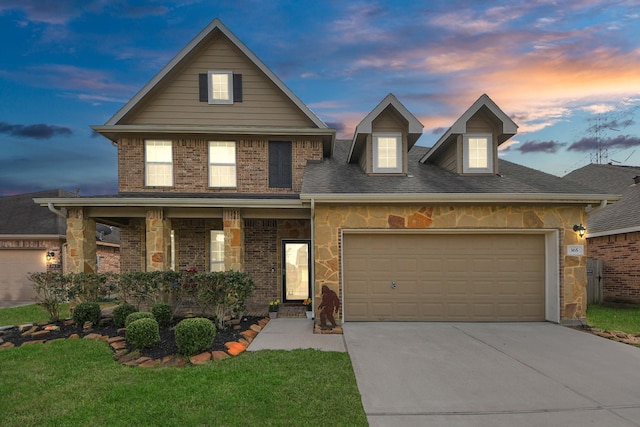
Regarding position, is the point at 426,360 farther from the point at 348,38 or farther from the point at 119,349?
the point at 348,38

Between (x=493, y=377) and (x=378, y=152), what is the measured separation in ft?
22.5

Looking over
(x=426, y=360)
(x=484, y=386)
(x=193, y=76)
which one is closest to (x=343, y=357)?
(x=426, y=360)

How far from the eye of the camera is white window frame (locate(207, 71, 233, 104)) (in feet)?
37.2

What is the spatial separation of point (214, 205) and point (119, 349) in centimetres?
416

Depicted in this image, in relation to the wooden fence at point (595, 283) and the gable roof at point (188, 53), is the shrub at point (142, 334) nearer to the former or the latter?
the gable roof at point (188, 53)

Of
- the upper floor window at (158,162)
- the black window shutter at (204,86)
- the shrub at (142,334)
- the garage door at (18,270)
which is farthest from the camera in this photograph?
the garage door at (18,270)

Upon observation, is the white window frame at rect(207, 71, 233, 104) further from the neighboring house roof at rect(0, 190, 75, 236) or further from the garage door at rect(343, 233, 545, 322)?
the neighboring house roof at rect(0, 190, 75, 236)

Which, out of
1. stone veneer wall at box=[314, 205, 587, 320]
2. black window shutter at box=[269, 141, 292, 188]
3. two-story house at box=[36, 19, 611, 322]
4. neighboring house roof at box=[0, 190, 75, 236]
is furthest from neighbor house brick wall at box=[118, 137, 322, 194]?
neighboring house roof at box=[0, 190, 75, 236]

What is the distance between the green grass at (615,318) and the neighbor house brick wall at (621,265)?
2.76 feet

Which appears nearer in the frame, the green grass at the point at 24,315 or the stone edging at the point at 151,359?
the stone edging at the point at 151,359

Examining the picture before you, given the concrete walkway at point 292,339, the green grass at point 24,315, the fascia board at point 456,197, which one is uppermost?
the fascia board at point 456,197

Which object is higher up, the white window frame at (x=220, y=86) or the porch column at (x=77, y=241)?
the white window frame at (x=220, y=86)

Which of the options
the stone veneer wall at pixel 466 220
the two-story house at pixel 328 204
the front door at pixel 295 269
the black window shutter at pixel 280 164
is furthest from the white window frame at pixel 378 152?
the front door at pixel 295 269

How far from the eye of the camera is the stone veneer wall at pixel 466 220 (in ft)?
28.0
